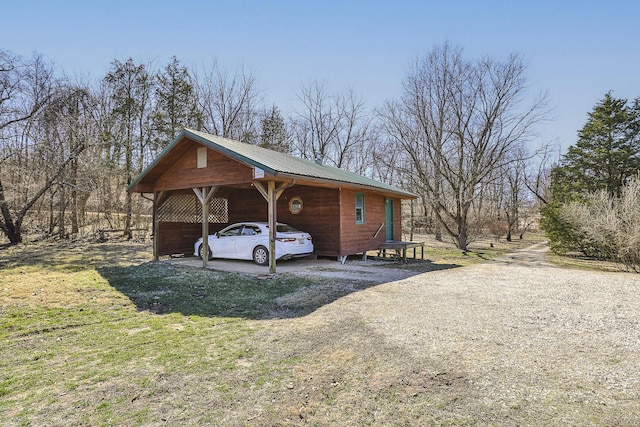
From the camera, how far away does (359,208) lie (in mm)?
12984

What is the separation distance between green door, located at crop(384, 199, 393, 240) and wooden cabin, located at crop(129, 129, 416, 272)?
0.27ft

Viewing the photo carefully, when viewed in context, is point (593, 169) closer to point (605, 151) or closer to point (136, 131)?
point (605, 151)

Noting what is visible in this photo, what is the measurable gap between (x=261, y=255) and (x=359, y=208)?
13.1ft

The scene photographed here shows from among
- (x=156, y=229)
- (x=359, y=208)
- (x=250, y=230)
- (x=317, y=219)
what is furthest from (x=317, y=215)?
(x=156, y=229)

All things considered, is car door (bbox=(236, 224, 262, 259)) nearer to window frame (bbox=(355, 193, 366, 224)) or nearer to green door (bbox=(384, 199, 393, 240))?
window frame (bbox=(355, 193, 366, 224))

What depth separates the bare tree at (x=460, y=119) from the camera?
18.7 metres

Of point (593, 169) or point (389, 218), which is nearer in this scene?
point (389, 218)

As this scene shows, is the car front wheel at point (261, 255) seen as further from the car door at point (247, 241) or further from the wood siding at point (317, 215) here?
the wood siding at point (317, 215)

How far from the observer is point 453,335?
464 centimetres

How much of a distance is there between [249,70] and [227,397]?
2682 centimetres

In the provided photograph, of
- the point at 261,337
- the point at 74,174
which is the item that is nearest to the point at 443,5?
the point at 261,337

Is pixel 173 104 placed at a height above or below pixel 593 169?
above

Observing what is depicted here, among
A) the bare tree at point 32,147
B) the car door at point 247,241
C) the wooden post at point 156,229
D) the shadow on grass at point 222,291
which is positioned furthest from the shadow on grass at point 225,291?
the bare tree at point 32,147

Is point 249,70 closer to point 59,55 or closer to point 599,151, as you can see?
point 59,55
